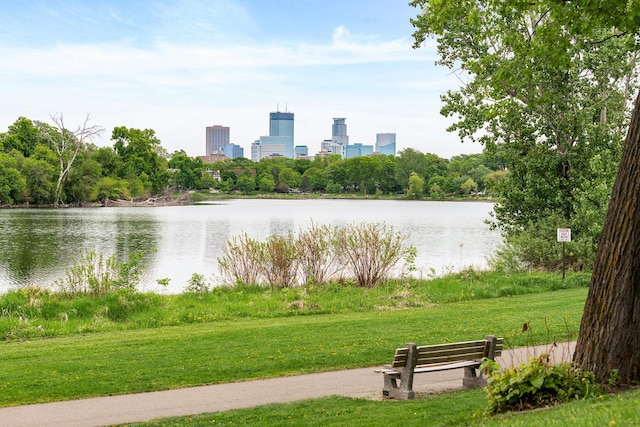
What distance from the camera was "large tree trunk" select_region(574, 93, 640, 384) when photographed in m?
7.72

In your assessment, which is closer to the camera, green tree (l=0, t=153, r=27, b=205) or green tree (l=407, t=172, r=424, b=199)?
green tree (l=0, t=153, r=27, b=205)

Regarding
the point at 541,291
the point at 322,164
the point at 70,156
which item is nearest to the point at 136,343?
the point at 541,291

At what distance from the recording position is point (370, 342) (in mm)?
12492

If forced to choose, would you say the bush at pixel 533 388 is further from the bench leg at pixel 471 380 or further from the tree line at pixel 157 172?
the tree line at pixel 157 172

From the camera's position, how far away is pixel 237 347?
12258 millimetres

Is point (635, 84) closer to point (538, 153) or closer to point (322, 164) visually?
point (538, 153)

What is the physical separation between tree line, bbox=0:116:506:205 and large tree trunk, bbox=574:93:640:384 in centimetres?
2253

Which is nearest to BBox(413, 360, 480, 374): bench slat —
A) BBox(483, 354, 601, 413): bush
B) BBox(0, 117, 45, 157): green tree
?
BBox(483, 354, 601, 413): bush

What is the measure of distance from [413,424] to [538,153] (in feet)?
72.4

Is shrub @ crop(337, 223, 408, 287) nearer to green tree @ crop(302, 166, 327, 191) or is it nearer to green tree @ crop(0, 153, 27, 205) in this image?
green tree @ crop(0, 153, 27, 205)

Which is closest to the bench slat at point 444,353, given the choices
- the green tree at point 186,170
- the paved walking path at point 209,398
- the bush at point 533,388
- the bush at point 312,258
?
the paved walking path at point 209,398

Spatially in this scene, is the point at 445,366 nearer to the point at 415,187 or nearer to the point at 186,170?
the point at 186,170

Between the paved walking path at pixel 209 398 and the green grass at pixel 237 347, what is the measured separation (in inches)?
18.4

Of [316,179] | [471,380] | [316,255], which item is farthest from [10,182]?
[316,179]
